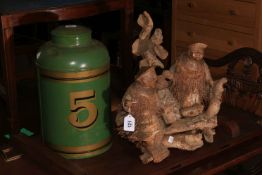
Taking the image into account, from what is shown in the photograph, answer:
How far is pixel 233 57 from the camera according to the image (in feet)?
5.45

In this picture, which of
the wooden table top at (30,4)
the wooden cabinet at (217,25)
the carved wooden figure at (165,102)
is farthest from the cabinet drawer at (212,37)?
the carved wooden figure at (165,102)

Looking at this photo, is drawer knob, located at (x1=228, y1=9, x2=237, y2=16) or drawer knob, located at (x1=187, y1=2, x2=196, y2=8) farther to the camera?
drawer knob, located at (x1=187, y1=2, x2=196, y2=8)

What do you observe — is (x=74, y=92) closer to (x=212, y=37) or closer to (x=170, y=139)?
(x=170, y=139)

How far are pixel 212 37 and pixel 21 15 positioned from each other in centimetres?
85

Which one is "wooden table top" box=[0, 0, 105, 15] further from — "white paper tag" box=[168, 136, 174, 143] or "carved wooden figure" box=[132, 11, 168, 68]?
"white paper tag" box=[168, 136, 174, 143]

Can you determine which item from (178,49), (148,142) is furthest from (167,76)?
(178,49)

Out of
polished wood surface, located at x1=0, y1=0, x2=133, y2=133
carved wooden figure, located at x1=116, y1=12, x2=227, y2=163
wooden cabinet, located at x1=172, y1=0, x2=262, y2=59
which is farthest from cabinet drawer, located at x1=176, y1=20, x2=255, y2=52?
carved wooden figure, located at x1=116, y1=12, x2=227, y2=163

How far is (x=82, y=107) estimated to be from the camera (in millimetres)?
1302

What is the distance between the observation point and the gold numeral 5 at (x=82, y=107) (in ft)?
4.24

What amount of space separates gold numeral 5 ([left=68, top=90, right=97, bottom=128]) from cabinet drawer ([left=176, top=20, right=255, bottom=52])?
0.90 metres

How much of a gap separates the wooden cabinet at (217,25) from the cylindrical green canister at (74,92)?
0.85m

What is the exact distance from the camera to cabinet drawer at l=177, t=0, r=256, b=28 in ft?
6.47

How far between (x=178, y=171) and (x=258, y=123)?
0.38m

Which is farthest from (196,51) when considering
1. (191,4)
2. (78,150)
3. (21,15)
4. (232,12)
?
(191,4)
